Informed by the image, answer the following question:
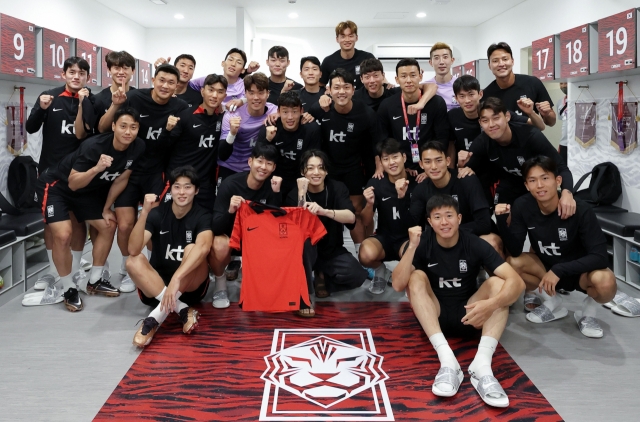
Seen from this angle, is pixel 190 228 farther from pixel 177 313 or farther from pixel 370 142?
pixel 370 142

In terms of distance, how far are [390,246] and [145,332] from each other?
5.83 feet

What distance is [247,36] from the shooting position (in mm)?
9727

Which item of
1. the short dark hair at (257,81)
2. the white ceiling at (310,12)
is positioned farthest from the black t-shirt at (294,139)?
the white ceiling at (310,12)

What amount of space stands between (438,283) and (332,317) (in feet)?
2.69

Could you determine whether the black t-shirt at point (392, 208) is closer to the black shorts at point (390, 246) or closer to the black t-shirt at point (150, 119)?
the black shorts at point (390, 246)

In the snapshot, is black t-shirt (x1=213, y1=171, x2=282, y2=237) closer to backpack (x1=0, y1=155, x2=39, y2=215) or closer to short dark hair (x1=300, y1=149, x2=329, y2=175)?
short dark hair (x1=300, y1=149, x2=329, y2=175)

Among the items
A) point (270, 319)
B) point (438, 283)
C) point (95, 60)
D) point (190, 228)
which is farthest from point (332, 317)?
point (95, 60)

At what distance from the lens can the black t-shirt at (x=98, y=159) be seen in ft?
11.9

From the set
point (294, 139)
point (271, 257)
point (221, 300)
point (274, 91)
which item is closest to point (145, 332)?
point (221, 300)

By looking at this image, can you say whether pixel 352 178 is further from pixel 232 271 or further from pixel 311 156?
pixel 232 271

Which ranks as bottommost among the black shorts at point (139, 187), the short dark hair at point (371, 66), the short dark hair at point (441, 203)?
the short dark hair at point (441, 203)

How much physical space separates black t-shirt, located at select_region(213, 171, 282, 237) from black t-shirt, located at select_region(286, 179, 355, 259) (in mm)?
150

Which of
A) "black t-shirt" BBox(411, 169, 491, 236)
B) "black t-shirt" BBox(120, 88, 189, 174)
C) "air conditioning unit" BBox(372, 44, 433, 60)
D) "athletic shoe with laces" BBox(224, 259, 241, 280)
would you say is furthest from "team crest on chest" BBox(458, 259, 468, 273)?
"air conditioning unit" BBox(372, 44, 433, 60)

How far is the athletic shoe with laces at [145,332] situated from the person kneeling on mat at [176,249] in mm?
20
